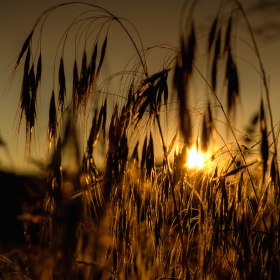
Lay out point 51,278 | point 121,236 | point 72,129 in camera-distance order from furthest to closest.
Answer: point 121,236, point 51,278, point 72,129

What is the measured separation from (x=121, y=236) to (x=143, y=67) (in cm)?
50

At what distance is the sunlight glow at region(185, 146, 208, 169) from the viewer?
138 cm

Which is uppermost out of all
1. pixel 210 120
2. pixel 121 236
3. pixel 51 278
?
pixel 210 120

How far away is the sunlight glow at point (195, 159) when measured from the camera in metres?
1.38

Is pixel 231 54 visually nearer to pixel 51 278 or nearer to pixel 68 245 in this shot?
pixel 68 245

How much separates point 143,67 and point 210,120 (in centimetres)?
25

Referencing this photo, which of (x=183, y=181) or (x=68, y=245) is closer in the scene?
(x=68, y=245)

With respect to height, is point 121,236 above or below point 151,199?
below

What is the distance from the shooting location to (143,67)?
53.0 inches

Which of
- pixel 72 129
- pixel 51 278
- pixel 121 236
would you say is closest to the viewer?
pixel 72 129

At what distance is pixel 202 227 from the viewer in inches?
55.4

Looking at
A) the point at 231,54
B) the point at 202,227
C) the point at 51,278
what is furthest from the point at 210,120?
the point at 51,278

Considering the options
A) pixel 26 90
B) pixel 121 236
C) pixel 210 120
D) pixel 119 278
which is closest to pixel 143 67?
pixel 210 120

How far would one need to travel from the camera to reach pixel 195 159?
4.65 feet
